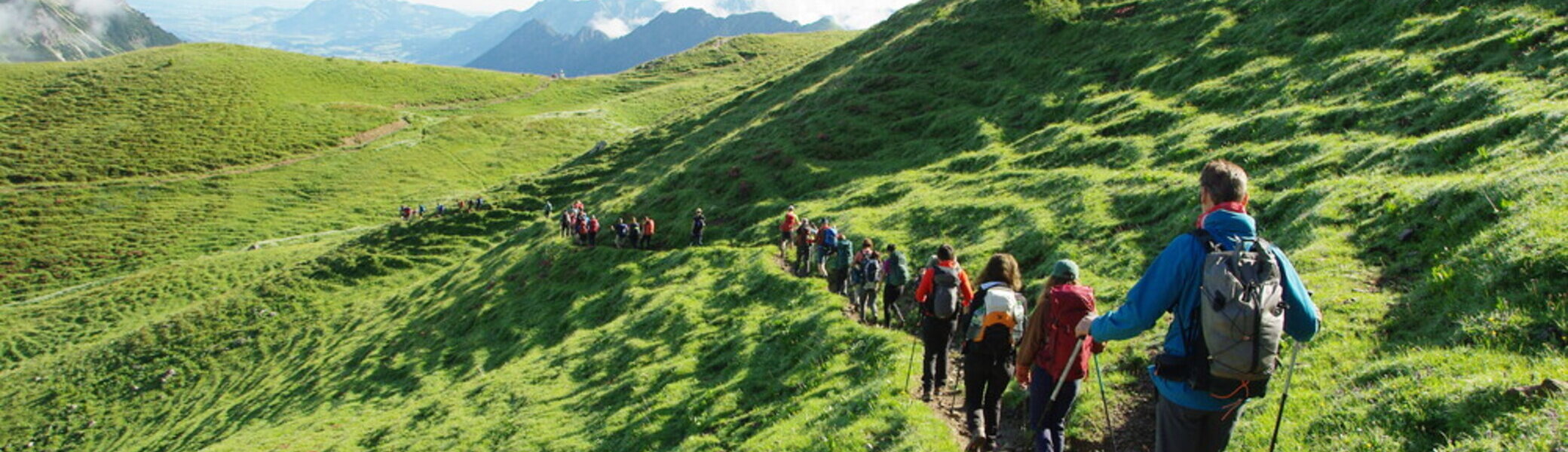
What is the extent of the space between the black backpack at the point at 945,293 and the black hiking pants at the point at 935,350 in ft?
1.18

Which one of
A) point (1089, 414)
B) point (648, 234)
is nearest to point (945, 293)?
point (1089, 414)

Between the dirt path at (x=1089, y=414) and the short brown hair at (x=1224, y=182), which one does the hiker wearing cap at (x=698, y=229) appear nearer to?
the dirt path at (x=1089, y=414)

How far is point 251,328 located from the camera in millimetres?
51844

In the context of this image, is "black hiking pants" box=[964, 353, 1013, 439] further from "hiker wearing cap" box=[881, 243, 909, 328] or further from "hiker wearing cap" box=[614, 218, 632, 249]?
"hiker wearing cap" box=[614, 218, 632, 249]


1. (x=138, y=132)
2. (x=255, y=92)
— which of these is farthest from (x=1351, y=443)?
(x=255, y=92)

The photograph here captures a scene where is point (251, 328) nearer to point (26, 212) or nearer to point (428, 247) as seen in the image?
point (428, 247)

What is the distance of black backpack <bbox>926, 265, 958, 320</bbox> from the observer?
12156mm

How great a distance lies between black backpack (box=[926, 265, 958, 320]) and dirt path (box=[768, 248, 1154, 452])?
220 centimetres

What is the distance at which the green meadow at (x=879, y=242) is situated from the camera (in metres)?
11.4

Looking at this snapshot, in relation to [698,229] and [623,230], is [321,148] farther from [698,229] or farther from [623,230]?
[698,229]

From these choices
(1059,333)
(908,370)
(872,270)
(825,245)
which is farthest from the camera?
(825,245)

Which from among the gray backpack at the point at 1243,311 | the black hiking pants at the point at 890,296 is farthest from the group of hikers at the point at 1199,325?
the black hiking pants at the point at 890,296

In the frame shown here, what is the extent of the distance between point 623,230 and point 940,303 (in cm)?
3183

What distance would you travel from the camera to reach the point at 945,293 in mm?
12156
